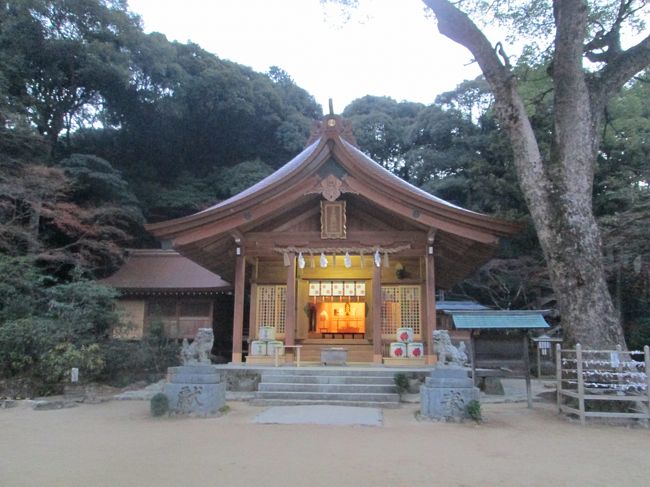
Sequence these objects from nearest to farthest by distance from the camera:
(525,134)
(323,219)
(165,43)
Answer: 1. (525,134)
2. (323,219)
3. (165,43)

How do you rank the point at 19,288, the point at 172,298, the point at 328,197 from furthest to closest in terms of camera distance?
1. the point at 172,298
2. the point at 19,288
3. the point at 328,197

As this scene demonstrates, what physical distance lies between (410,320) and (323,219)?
11.8 feet

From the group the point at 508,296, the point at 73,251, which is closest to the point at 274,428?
the point at 73,251

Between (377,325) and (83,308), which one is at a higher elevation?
(83,308)

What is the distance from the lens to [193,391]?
7832mm

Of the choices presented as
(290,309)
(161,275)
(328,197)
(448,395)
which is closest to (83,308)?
(161,275)

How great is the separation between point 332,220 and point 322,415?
5.40m

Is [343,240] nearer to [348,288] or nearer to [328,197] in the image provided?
[328,197]

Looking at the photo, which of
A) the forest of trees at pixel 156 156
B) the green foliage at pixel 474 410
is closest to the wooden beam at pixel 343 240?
the forest of trees at pixel 156 156

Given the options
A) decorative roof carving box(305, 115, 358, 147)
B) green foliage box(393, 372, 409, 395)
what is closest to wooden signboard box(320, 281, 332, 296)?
decorative roof carving box(305, 115, 358, 147)

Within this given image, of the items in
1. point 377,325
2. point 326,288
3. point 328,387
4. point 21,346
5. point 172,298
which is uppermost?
point 326,288

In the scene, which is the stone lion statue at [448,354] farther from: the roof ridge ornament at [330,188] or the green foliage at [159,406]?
the roof ridge ornament at [330,188]

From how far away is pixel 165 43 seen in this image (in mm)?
25328

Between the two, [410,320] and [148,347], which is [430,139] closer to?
[410,320]
